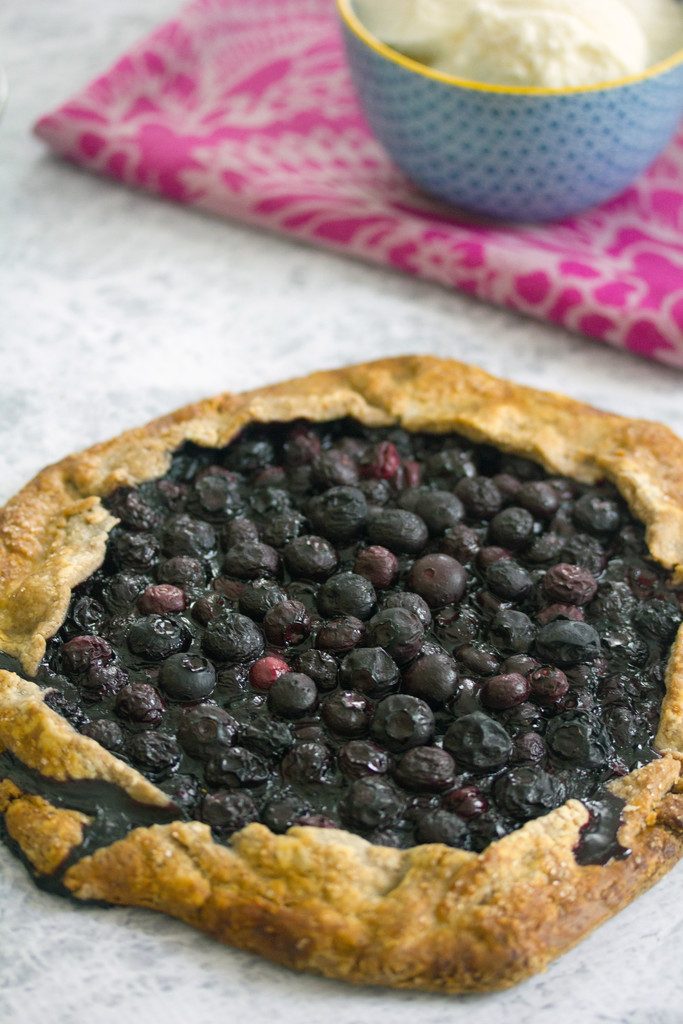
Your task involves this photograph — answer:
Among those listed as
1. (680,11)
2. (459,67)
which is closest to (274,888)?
(459,67)

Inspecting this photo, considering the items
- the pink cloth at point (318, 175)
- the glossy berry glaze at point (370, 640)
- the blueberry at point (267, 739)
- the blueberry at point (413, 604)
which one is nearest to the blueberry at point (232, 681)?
the glossy berry glaze at point (370, 640)

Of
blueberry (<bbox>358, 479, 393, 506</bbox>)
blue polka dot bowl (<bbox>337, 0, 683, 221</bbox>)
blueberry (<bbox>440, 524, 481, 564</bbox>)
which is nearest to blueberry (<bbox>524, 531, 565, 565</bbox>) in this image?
blueberry (<bbox>440, 524, 481, 564</bbox>)

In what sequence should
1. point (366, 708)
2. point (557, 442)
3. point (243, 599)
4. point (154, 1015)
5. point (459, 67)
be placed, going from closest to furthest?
point (154, 1015), point (366, 708), point (243, 599), point (557, 442), point (459, 67)

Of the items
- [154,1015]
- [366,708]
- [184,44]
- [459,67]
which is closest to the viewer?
[154,1015]

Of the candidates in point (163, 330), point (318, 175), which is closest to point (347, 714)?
point (163, 330)

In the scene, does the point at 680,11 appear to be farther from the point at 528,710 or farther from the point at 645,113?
the point at 528,710

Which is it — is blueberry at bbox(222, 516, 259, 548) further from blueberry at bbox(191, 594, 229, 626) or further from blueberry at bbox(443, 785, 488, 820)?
blueberry at bbox(443, 785, 488, 820)

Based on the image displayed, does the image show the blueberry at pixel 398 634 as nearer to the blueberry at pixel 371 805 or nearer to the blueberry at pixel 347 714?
the blueberry at pixel 347 714
